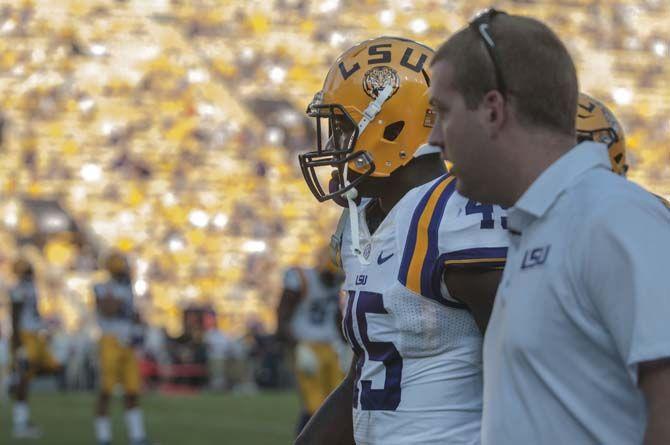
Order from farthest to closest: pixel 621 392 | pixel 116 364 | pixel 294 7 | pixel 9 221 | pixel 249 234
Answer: pixel 294 7, pixel 249 234, pixel 9 221, pixel 116 364, pixel 621 392

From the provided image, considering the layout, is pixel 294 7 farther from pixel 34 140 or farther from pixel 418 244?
pixel 418 244

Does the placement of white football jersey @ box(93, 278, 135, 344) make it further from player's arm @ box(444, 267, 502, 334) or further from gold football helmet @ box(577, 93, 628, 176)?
player's arm @ box(444, 267, 502, 334)

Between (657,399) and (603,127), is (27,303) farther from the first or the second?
(657,399)

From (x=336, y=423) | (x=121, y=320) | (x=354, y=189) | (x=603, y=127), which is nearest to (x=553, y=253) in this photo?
(x=354, y=189)

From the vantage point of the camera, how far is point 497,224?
2.47 m

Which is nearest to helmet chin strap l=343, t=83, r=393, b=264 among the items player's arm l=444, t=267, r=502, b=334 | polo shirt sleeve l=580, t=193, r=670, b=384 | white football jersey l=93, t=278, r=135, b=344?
player's arm l=444, t=267, r=502, b=334

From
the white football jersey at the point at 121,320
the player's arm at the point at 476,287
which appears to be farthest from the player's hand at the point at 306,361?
the player's arm at the point at 476,287

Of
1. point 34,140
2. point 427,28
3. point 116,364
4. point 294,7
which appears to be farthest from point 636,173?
point 116,364

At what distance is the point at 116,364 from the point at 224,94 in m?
11.9

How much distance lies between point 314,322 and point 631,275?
32.8ft

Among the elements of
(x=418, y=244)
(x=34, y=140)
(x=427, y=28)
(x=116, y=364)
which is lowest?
(x=116, y=364)

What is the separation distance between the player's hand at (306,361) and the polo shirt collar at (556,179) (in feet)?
30.6

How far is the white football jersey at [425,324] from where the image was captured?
2.48 m

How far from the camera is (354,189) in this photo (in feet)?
9.53
